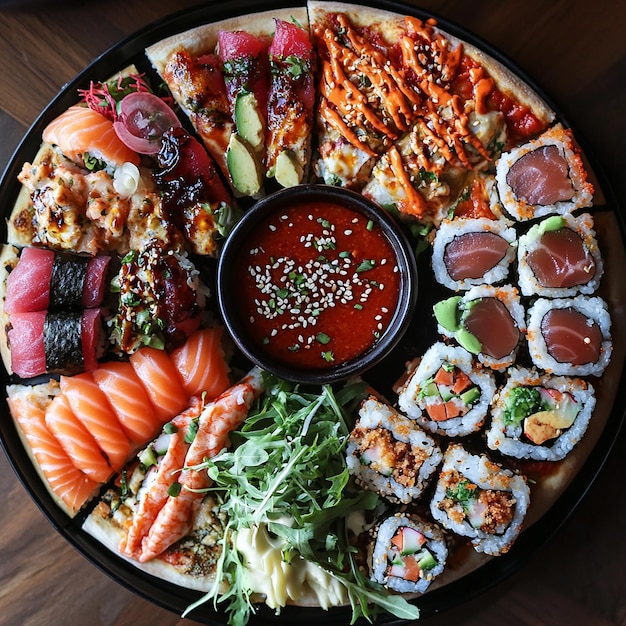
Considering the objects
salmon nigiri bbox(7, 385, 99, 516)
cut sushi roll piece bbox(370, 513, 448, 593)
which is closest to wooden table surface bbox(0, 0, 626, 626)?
salmon nigiri bbox(7, 385, 99, 516)

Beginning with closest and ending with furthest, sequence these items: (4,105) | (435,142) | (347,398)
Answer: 1. (435,142)
2. (347,398)
3. (4,105)

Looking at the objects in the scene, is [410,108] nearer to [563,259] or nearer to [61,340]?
[563,259]

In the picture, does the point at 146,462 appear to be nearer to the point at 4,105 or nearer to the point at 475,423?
the point at 475,423

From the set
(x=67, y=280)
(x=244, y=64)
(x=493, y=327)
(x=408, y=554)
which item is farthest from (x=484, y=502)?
(x=244, y=64)

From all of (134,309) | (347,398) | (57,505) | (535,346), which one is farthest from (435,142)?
(57,505)

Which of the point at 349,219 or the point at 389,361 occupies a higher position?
the point at 349,219

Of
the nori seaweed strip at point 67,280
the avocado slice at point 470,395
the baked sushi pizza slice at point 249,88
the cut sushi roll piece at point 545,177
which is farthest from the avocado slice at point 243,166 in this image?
the avocado slice at point 470,395
